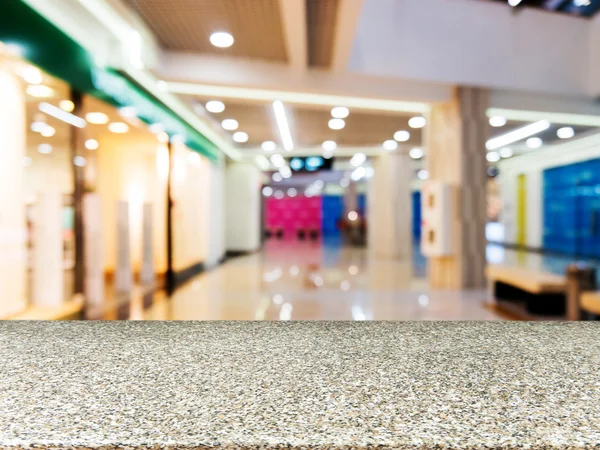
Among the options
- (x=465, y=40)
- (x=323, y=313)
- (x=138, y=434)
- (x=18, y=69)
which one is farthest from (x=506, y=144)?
(x=138, y=434)

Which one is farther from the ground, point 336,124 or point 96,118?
point 336,124

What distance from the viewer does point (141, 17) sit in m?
5.76

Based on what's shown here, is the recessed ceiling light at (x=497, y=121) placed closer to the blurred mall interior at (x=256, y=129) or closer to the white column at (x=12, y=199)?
the blurred mall interior at (x=256, y=129)

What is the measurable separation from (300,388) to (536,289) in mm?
5817

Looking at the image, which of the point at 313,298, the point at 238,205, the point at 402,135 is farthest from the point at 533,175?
the point at 313,298

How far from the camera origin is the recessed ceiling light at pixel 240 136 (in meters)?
13.0

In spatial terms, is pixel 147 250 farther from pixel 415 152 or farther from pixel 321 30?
pixel 415 152

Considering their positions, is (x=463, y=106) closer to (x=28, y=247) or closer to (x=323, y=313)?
(x=323, y=313)

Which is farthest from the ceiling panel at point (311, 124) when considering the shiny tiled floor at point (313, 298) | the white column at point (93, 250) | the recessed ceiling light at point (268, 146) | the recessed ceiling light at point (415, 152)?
the shiny tiled floor at point (313, 298)

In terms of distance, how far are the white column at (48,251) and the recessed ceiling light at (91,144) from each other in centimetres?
89

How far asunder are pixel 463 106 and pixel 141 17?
214 inches

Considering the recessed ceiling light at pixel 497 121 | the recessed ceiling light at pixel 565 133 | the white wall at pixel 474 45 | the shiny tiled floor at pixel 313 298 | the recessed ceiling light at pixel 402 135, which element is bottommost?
the shiny tiled floor at pixel 313 298

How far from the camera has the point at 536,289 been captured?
235 inches

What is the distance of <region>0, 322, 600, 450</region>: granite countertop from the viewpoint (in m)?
0.79
